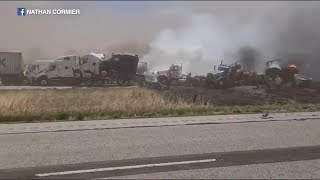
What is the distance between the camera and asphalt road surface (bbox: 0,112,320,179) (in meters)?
6.38

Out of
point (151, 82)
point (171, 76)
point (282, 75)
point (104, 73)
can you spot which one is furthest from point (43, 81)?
point (282, 75)

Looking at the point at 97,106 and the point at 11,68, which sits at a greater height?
the point at 11,68

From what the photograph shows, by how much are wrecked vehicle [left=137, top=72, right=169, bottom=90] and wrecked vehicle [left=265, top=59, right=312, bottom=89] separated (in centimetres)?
460

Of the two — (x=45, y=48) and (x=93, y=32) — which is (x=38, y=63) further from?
(x=93, y=32)

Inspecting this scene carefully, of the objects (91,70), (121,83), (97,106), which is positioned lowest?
(97,106)

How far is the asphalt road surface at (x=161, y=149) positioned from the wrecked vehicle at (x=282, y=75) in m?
7.71

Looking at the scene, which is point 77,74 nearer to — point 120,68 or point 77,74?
point 77,74

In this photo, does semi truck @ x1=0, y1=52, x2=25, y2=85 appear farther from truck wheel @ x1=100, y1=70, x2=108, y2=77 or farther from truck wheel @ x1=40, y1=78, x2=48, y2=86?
truck wheel @ x1=100, y1=70, x2=108, y2=77

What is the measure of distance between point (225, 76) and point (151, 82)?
319 centimetres

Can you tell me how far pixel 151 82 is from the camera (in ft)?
60.6

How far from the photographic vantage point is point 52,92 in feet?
57.0

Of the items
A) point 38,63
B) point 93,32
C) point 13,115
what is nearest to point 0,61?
point 38,63

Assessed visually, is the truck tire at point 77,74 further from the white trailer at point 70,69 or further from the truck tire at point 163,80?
the truck tire at point 163,80

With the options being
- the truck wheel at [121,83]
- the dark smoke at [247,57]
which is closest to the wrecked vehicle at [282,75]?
the dark smoke at [247,57]
